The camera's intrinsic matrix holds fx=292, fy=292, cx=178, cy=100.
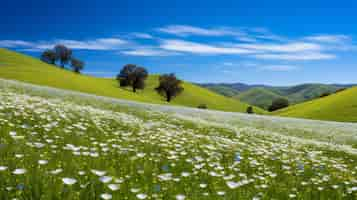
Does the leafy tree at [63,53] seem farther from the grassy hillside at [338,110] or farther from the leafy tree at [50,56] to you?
the grassy hillside at [338,110]

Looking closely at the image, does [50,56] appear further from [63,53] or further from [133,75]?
[133,75]

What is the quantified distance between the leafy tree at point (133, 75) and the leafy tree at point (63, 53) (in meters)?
51.7

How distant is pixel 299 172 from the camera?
7438 millimetres

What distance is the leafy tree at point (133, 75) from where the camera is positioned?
4707 inches

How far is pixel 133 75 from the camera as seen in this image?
11969 cm

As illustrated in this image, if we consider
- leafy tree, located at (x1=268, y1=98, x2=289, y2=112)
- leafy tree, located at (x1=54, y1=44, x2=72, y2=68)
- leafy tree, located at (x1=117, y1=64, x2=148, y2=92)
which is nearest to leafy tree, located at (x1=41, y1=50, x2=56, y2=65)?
leafy tree, located at (x1=54, y1=44, x2=72, y2=68)

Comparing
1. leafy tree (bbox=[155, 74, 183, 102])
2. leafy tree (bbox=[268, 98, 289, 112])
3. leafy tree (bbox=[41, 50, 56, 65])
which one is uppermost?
leafy tree (bbox=[41, 50, 56, 65])

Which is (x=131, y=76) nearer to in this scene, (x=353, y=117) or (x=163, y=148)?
(x=353, y=117)

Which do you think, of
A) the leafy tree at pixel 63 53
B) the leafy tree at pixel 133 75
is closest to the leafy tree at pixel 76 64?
the leafy tree at pixel 63 53

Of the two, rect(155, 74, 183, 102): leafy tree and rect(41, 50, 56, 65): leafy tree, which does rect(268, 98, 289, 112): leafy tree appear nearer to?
rect(155, 74, 183, 102): leafy tree

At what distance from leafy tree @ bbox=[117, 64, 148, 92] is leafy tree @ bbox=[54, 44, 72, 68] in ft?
170

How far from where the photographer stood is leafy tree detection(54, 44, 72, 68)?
15725 centimetres

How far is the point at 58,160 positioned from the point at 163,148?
317 centimetres

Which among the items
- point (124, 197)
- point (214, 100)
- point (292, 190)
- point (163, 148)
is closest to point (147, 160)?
point (163, 148)
